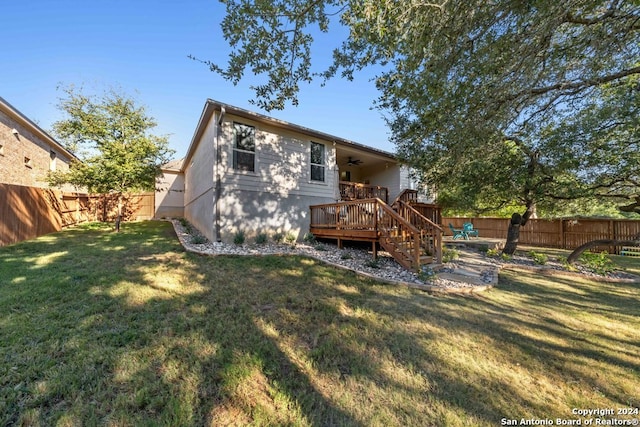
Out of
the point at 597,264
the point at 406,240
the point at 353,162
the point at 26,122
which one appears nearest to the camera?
the point at 406,240

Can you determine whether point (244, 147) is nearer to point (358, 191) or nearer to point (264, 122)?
point (264, 122)

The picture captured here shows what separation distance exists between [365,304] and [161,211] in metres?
17.9

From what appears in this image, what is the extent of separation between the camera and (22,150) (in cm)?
1096

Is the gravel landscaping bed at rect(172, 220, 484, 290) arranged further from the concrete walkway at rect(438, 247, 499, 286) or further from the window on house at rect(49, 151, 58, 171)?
the window on house at rect(49, 151, 58, 171)

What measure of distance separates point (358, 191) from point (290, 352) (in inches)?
372

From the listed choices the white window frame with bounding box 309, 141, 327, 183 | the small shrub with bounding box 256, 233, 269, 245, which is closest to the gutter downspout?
the small shrub with bounding box 256, 233, 269, 245

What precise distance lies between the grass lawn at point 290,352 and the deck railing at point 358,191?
6536 mm

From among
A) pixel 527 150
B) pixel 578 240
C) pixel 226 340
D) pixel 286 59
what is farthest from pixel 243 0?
pixel 578 240

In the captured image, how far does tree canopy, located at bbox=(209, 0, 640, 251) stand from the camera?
3518 millimetres

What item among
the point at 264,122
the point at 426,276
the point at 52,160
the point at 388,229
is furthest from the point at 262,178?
the point at 52,160

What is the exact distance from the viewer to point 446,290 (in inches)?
202

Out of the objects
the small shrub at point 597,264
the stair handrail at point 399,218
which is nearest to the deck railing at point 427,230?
the stair handrail at point 399,218

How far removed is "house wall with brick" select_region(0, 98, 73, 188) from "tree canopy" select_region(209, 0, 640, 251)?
36.0 ft

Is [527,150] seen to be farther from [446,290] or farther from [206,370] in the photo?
[206,370]
